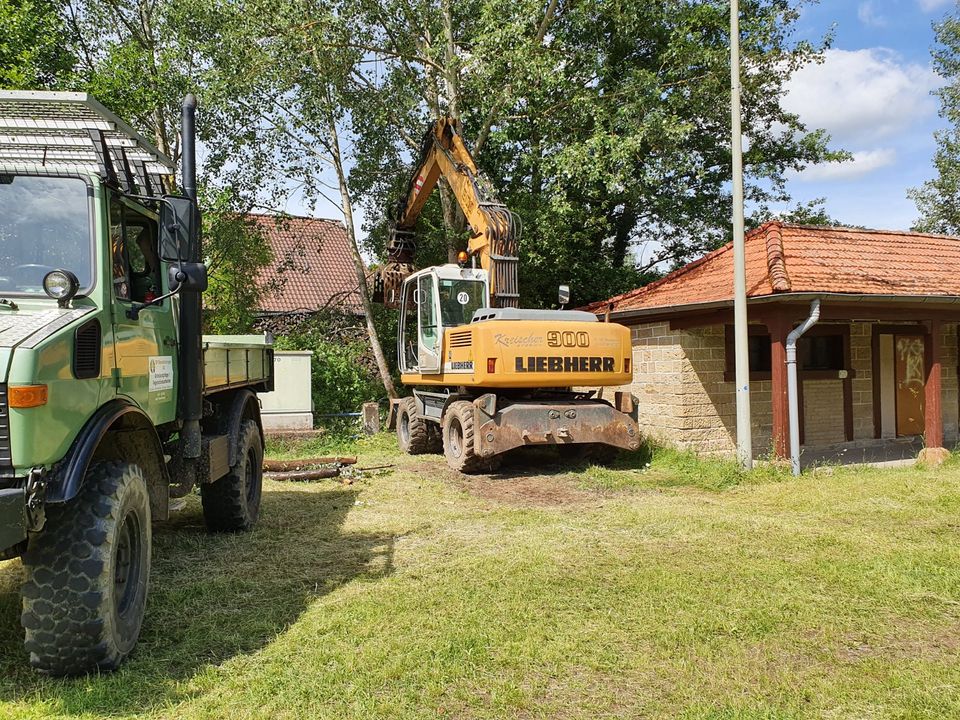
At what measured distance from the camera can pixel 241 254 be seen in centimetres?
1466

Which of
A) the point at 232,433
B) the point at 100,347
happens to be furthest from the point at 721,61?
the point at 100,347

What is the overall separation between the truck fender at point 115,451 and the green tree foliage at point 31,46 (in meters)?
9.07

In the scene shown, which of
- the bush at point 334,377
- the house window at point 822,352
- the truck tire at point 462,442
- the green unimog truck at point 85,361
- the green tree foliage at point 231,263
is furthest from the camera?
the bush at point 334,377

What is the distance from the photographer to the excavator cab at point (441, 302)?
10.3 meters

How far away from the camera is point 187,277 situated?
3924mm

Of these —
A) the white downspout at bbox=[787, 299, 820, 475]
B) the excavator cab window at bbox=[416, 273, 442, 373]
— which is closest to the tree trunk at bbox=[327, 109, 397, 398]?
the excavator cab window at bbox=[416, 273, 442, 373]

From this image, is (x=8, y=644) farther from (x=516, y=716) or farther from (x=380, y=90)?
(x=380, y=90)

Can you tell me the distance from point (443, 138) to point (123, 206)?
8408mm

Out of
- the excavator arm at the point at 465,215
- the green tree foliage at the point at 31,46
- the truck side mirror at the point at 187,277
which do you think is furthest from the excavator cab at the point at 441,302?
the green tree foliage at the point at 31,46

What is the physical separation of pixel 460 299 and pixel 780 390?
436 cm

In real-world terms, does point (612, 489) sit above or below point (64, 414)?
below

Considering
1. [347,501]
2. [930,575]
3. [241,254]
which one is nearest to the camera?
[930,575]

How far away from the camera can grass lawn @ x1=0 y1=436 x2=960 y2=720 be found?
11.0 ft

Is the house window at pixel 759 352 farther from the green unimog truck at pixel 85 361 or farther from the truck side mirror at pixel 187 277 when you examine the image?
the truck side mirror at pixel 187 277
